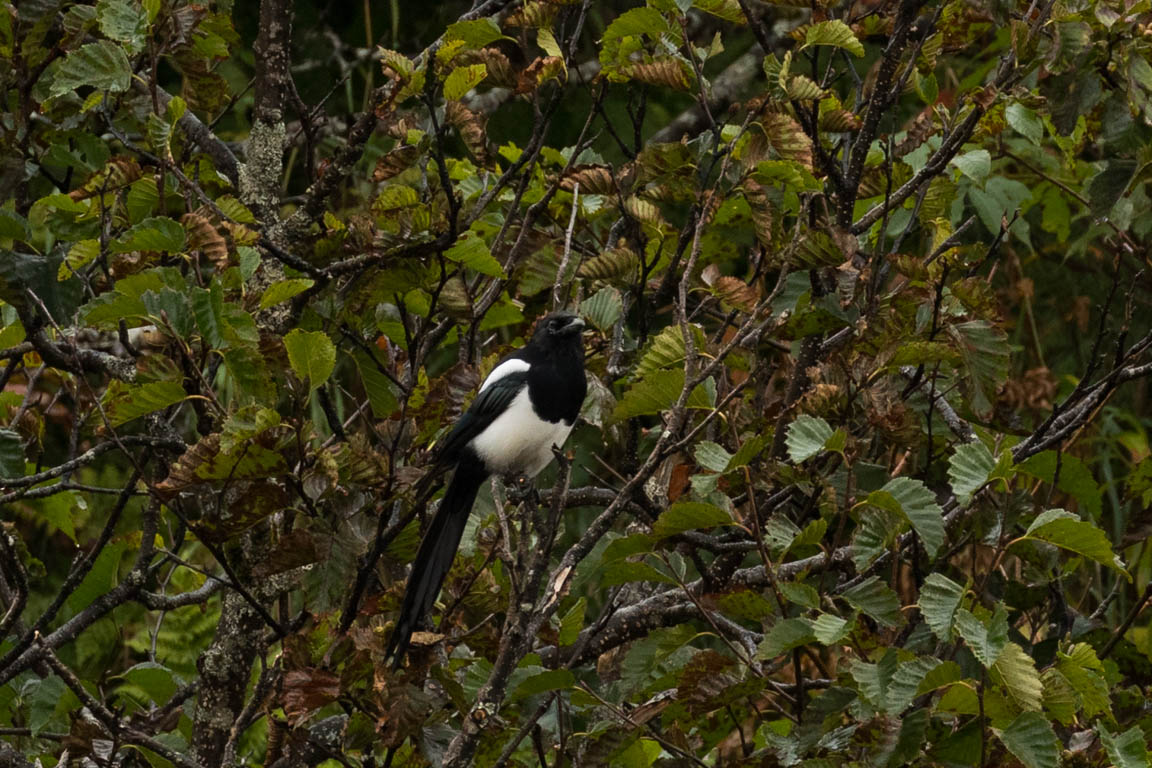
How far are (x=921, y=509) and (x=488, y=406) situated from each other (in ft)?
5.12

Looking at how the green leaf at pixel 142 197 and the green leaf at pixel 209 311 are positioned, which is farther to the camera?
the green leaf at pixel 142 197

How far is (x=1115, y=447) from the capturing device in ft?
17.6

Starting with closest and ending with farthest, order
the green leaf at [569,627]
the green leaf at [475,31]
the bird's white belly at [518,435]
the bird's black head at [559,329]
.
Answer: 1. the green leaf at [569,627]
2. the green leaf at [475,31]
3. the bird's black head at [559,329]
4. the bird's white belly at [518,435]

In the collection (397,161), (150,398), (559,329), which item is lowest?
(559,329)

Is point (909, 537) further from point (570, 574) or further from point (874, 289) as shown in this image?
point (570, 574)

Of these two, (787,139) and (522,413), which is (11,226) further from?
(787,139)

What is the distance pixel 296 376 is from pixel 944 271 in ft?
3.84

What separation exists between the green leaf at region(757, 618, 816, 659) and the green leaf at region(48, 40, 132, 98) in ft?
4.75

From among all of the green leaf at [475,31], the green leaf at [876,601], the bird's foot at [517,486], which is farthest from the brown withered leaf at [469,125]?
the green leaf at [876,601]

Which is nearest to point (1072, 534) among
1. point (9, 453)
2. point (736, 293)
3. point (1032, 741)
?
point (1032, 741)

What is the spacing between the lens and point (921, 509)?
2344 millimetres

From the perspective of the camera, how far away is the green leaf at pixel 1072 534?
222 cm

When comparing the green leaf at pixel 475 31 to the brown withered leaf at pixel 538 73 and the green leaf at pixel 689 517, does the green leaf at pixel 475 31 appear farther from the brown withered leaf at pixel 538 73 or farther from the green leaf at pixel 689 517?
the green leaf at pixel 689 517

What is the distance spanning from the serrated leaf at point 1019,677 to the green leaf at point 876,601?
0.24m
